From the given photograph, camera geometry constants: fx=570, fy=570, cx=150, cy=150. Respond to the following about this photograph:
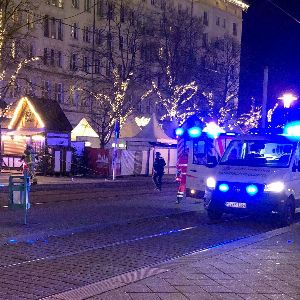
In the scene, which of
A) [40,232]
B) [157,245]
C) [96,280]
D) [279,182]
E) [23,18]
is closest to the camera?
[96,280]

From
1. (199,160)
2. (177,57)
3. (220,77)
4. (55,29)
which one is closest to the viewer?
(199,160)

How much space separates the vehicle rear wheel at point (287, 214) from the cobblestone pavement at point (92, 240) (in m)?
0.45

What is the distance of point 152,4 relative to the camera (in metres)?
62.9

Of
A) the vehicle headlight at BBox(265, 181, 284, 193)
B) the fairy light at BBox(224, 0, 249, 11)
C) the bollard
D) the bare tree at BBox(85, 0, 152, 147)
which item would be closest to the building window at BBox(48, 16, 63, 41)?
the bare tree at BBox(85, 0, 152, 147)

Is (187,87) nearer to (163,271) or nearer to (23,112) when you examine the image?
(23,112)

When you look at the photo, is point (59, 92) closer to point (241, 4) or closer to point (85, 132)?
point (85, 132)

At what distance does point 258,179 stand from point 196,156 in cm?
476

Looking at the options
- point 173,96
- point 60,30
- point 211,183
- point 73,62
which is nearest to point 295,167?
point 211,183

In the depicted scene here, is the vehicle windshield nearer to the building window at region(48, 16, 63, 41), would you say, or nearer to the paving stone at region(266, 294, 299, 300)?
the paving stone at region(266, 294, 299, 300)

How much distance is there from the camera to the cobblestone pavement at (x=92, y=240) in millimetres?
7915

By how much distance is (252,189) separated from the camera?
1385 cm

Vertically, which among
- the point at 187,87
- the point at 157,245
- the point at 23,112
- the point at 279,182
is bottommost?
the point at 157,245

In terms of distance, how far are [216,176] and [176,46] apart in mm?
39449

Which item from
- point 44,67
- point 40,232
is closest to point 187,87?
point 44,67
